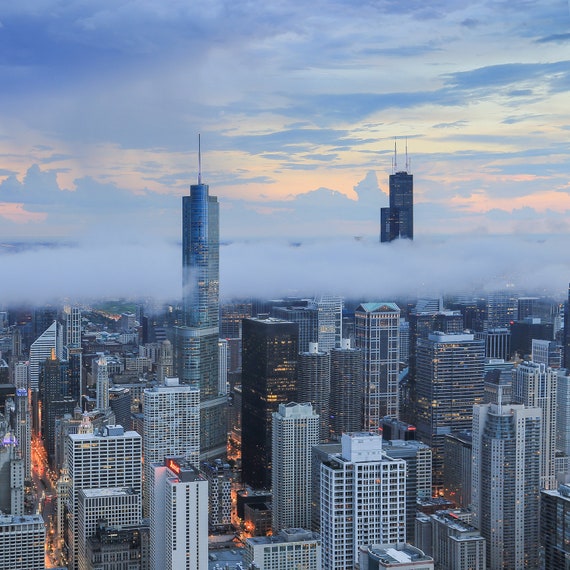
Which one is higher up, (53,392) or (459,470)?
(53,392)

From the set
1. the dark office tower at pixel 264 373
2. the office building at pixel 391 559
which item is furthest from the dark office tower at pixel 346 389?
the office building at pixel 391 559

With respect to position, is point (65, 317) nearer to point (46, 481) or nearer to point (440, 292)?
point (46, 481)

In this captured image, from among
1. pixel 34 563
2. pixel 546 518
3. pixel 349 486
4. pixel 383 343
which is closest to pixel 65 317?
pixel 34 563

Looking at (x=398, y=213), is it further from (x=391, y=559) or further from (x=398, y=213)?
(x=391, y=559)

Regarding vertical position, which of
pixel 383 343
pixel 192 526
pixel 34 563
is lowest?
pixel 34 563

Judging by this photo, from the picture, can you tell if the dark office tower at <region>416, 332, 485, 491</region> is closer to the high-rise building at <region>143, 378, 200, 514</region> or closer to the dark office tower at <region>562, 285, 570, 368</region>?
the dark office tower at <region>562, 285, 570, 368</region>

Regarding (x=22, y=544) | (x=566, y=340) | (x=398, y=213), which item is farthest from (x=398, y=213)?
(x=22, y=544)
